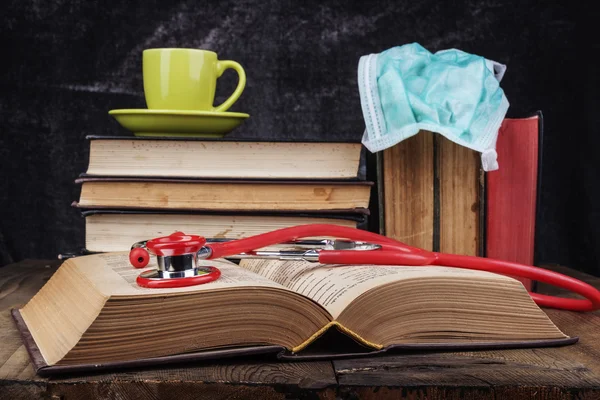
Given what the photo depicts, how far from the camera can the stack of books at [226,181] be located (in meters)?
1.09

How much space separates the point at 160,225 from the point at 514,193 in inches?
19.6

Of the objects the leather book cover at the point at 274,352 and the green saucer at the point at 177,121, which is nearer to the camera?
the leather book cover at the point at 274,352

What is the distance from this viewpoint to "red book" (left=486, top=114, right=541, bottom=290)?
111 cm

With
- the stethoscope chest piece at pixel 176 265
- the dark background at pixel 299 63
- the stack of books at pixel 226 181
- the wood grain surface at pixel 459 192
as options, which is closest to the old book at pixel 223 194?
the stack of books at pixel 226 181

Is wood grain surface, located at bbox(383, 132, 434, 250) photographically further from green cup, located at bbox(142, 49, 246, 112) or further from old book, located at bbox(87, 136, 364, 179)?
green cup, located at bbox(142, 49, 246, 112)

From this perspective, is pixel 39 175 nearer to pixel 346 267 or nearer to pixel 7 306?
pixel 7 306

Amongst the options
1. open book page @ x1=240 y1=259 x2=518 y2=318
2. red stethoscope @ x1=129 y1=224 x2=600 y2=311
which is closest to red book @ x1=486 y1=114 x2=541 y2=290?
red stethoscope @ x1=129 y1=224 x2=600 y2=311

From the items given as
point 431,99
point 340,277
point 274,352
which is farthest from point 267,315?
point 431,99

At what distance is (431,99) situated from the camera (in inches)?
44.1

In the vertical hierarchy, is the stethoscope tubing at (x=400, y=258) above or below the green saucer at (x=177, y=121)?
below

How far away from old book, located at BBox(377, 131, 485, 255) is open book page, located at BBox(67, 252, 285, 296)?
0.98 ft

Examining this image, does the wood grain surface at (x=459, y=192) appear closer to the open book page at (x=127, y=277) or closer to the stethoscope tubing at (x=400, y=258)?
the stethoscope tubing at (x=400, y=258)

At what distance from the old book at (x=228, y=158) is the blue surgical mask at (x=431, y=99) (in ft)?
0.19

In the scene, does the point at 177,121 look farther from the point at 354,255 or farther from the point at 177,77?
the point at 354,255
